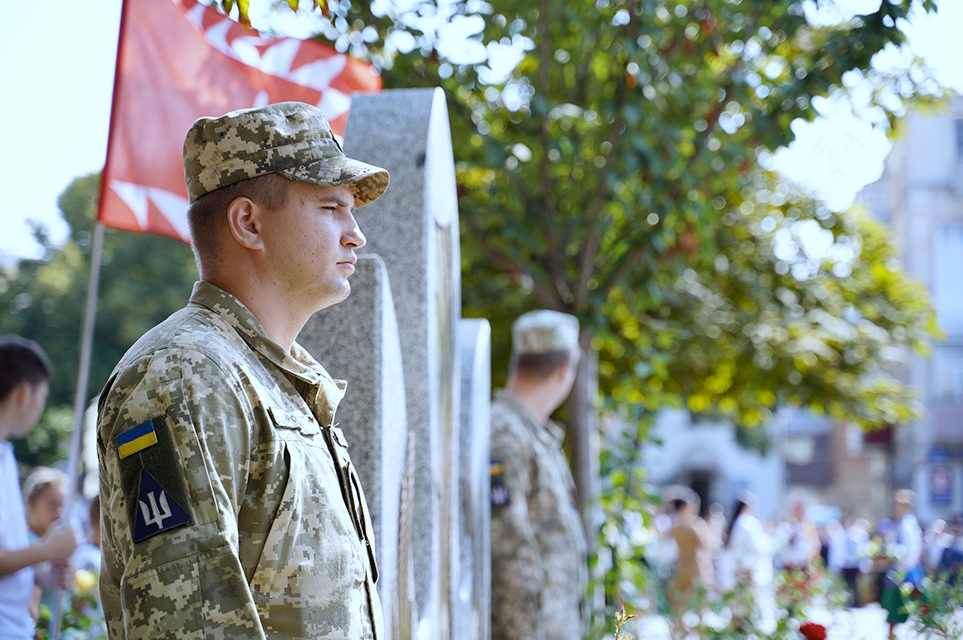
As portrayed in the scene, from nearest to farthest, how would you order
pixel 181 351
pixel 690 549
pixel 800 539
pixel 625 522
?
pixel 181 351 < pixel 625 522 < pixel 690 549 < pixel 800 539

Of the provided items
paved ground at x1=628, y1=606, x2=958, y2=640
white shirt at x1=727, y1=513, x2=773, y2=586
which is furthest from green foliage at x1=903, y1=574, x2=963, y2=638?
white shirt at x1=727, y1=513, x2=773, y2=586

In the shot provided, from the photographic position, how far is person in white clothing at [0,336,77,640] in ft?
10.6

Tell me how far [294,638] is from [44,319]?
11.6 m

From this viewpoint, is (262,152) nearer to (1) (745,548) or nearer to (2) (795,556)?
(1) (745,548)

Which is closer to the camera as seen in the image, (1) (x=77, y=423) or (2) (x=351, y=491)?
(2) (x=351, y=491)

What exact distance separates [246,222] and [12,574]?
2188 millimetres

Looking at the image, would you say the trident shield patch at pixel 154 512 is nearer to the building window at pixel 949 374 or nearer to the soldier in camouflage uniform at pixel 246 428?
the soldier in camouflage uniform at pixel 246 428

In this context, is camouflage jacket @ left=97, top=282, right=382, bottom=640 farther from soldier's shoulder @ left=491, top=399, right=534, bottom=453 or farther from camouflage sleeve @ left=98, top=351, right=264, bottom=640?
soldier's shoulder @ left=491, top=399, right=534, bottom=453

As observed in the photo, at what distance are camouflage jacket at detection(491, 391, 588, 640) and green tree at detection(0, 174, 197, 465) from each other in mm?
5178

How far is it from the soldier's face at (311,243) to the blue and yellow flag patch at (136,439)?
45cm

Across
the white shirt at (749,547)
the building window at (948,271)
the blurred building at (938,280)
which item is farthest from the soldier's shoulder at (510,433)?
the building window at (948,271)

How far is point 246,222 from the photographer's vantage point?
181 centimetres

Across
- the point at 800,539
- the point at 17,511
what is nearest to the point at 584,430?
the point at 17,511

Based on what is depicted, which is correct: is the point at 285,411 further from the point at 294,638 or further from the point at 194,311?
the point at 294,638
